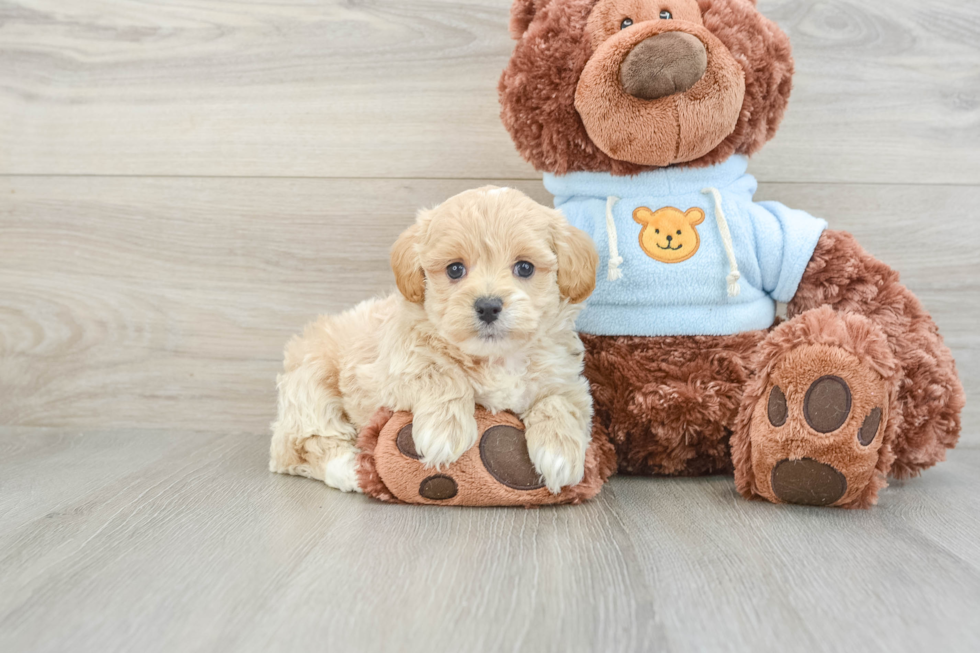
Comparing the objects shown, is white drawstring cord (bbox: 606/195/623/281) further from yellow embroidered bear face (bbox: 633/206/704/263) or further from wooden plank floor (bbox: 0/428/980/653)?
wooden plank floor (bbox: 0/428/980/653)

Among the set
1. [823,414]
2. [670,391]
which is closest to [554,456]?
[670,391]

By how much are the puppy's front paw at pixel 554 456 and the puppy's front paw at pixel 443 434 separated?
7 cm

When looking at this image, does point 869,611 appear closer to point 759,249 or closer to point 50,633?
point 759,249

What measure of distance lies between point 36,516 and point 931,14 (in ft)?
4.87

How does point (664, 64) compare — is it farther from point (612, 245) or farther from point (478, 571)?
point (478, 571)

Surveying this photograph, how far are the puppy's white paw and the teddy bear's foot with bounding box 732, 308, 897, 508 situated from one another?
1.63 feet

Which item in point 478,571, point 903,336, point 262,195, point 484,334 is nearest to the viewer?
point 478,571

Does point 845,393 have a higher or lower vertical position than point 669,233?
lower

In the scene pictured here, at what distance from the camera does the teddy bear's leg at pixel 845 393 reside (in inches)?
32.0

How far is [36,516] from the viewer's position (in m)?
0.87

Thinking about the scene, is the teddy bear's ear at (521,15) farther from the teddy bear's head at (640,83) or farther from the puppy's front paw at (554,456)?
the puppy's front paw at (554,456)

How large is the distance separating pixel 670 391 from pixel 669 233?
0.68ft

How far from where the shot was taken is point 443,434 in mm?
831

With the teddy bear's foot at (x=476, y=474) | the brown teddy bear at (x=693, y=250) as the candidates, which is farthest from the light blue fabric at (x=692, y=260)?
the teddy bear's foot at (x=476, y=474)
